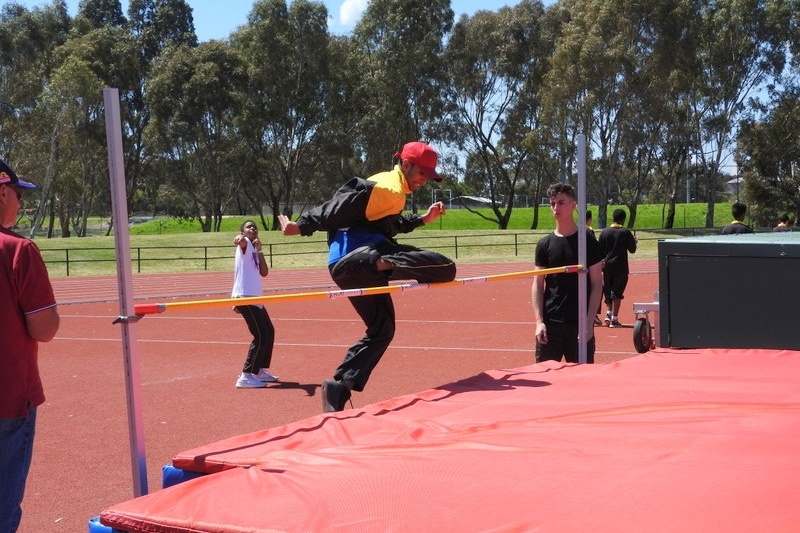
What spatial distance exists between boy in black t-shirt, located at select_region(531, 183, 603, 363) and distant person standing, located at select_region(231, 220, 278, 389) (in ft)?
12.0

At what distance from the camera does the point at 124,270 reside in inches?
148

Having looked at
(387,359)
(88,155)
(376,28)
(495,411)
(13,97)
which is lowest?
(387,359)

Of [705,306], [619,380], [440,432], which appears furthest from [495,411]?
[705,306]

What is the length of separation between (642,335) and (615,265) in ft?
14.3

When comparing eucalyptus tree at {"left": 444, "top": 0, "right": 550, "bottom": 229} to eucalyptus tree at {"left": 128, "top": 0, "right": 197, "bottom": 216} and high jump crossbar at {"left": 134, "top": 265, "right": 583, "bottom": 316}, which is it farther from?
high jump crossbar at {"left": 134, "top": 265, "right": 583, "bottom": 316}

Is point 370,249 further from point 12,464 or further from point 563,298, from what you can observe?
point 12,464

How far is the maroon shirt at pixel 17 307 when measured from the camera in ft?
11.8

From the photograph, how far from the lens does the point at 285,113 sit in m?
A: 54.4

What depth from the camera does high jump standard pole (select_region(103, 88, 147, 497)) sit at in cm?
372

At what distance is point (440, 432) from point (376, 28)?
51.3 m

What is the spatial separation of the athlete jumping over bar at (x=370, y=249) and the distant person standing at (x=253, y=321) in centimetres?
413

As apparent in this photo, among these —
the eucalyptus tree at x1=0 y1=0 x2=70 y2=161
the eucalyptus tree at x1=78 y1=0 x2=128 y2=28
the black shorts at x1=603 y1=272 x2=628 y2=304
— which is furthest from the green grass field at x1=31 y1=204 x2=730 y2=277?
the eucalyptus tree at x1=78 y1=0 x2=128 y2=28

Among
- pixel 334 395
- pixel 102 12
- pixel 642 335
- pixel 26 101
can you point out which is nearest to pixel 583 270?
pixel 334 395

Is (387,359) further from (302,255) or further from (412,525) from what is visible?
(302,255)
